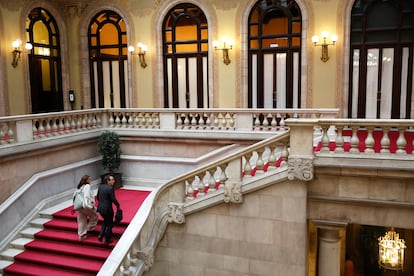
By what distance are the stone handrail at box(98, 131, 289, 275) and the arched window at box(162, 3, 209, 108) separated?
624 centimetres

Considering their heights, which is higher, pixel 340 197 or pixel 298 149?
pixel 298 149

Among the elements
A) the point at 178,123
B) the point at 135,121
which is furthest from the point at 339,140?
the point at 135,121

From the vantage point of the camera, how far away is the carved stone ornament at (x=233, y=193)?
8125mm

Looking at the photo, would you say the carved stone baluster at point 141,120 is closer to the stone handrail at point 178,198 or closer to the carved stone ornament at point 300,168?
the stone handrail at point 178,198

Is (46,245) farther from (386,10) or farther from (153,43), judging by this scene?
(386,10)

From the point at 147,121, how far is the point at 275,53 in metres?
4.76

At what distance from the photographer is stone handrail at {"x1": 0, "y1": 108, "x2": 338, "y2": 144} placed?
10.1m

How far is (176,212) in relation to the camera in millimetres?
8578

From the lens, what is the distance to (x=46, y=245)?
9156mm

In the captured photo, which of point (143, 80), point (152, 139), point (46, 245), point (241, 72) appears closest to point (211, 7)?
point (241, 72)

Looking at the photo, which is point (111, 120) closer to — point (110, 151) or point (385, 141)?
point (110, 151)

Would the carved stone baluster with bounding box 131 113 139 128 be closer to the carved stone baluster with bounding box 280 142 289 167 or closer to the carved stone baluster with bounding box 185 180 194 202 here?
the carved stone baluster with bounding box 185 180 194 202

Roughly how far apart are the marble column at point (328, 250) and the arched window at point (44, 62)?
1114cm

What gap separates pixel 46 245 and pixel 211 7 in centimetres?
902
